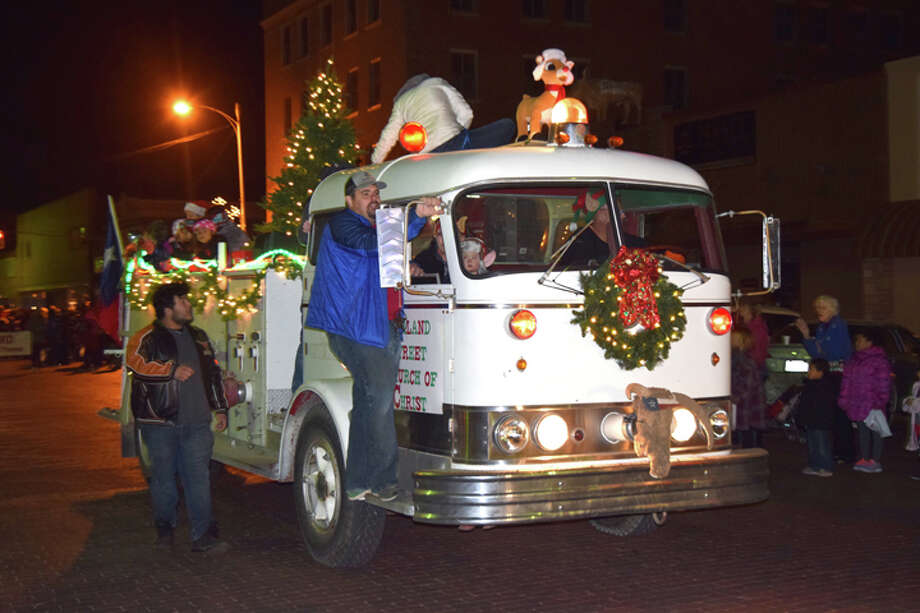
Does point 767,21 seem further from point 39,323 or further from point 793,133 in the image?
point 39,323

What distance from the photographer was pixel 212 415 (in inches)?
314

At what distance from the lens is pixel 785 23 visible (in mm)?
44156

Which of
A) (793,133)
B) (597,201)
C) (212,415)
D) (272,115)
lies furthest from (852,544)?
(272,115)

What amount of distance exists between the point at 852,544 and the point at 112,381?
70.1ft

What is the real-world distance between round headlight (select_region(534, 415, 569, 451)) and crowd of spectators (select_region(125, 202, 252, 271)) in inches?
196

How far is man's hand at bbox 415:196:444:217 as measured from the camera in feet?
20.8

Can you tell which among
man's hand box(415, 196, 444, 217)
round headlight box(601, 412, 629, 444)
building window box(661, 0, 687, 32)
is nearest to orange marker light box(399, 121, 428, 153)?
man's hand box(415, 196, 444, 217)

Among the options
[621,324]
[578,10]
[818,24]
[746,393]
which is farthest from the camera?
[818,24]

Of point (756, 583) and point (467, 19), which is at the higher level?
point (467, 19)

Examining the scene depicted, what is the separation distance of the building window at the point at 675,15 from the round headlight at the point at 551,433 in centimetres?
3764

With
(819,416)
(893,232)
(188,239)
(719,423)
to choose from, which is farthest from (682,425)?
(893,232)

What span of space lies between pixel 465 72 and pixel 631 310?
108ft

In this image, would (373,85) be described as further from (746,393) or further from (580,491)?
(580,491)

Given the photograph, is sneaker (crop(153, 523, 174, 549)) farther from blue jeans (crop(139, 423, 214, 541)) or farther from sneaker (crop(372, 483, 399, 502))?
sneaker (crop(372, 483, 399, 502))
